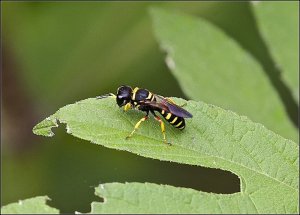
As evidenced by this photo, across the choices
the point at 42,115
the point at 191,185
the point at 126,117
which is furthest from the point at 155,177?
the point at 126,117

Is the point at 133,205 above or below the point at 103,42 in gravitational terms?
below

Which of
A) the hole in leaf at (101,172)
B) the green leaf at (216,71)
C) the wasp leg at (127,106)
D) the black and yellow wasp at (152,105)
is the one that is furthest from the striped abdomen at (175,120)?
the hole in leaf at (101,172)

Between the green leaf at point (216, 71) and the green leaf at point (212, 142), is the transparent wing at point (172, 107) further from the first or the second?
the green leaf at point (216, 71)

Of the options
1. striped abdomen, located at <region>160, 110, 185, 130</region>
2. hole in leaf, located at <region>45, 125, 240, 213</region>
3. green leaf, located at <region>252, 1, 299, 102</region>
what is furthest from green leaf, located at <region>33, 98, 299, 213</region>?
hole in leaf, located at <region>45, 125, 240, 213</region>

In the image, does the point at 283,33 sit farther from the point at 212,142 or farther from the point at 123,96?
the point at 212,142

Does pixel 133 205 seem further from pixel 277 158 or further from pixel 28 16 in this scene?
pixel 28 16

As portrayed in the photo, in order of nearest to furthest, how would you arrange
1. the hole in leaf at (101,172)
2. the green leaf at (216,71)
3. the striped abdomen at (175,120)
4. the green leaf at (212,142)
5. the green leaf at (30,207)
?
the green leaf at (30,207) → the green leaf at (212,142) → the striped abdomen at (175,120) → the green leaf at (216,71) → the hole in leaf at (101,172)
